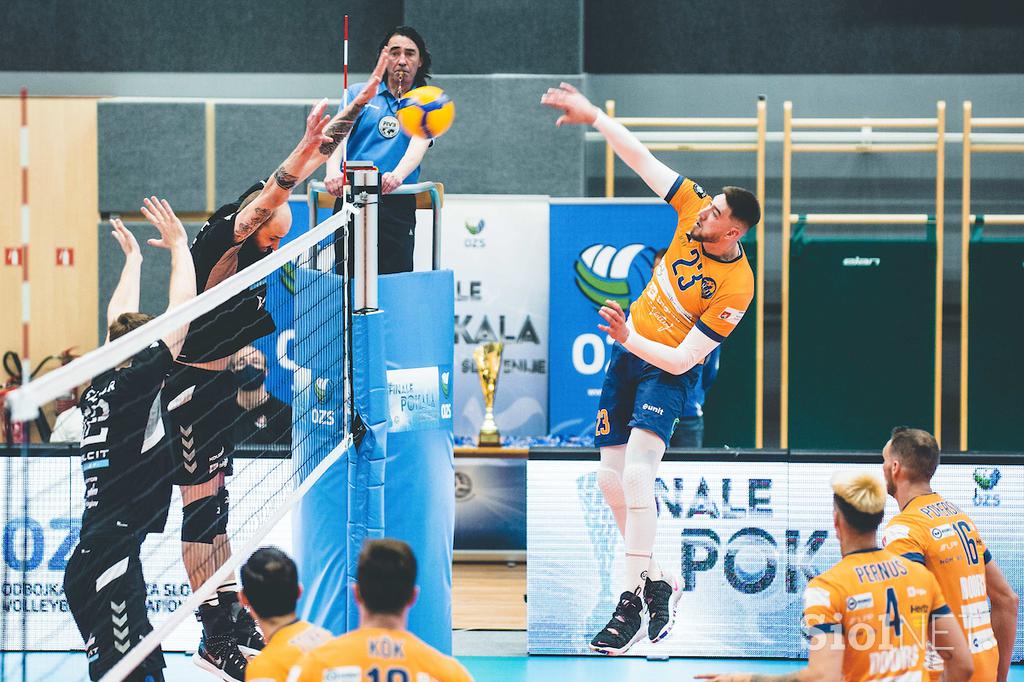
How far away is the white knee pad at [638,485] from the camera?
526 cm

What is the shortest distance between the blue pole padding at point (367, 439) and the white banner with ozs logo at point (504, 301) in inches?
191

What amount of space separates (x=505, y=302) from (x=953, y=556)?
17.7ft

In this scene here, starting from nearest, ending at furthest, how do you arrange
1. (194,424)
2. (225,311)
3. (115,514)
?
(115,514), (225,311), (194,424)

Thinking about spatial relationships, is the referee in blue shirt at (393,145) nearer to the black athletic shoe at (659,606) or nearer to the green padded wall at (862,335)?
the black athletic shoe at (659,606)

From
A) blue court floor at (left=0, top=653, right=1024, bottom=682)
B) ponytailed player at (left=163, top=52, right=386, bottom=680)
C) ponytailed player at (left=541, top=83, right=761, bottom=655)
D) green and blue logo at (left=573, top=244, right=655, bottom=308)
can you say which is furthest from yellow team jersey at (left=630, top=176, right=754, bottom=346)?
green and blue logo at (left=573, top=244, right=655, bottom=308)

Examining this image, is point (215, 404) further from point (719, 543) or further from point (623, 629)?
point (719, 543)

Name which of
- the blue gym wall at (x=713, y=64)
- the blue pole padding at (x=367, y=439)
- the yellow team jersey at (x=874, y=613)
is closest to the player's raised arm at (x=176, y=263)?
the blue pole padding at (x=367, y=439)

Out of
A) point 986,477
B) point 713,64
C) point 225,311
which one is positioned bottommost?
point 986,477

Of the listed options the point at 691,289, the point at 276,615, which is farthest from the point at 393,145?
the point at 276,615

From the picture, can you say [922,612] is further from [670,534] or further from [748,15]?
[748,15]

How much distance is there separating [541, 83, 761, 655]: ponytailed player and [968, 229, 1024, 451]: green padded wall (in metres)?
5.94

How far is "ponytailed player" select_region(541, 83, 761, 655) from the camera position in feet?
16.9

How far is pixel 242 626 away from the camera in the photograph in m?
5.80

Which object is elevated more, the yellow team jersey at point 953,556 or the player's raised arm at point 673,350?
the player's raised arm at point 673,350
